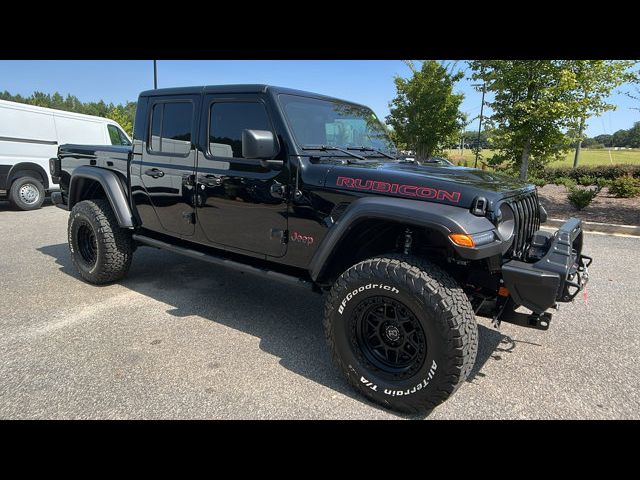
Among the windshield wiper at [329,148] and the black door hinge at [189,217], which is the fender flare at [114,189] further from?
the windshield wiper at [329,148]

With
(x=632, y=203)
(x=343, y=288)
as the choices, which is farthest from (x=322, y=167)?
(x=632, y=203)

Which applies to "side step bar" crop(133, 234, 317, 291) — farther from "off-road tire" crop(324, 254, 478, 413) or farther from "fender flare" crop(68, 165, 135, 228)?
"off-road tire" crop(324, 254, 478, 413)

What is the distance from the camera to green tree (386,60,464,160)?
11.7m

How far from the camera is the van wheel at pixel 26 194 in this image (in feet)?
29.5

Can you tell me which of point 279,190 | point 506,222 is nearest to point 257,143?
point 279,190

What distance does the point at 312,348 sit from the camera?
3.25 m

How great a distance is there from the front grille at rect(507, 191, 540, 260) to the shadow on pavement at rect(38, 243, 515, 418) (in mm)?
933

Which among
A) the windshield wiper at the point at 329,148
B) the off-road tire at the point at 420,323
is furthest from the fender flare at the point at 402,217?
the windshield wiper at the point at 329,148

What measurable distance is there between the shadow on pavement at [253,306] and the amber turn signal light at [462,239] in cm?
109

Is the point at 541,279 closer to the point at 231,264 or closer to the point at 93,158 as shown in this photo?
the point at 231,264

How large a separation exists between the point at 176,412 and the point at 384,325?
1.35 m

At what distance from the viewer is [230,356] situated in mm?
3064

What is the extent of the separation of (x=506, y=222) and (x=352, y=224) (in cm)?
96
